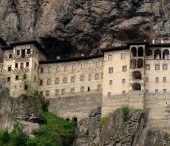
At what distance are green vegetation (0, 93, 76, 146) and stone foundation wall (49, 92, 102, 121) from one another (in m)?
1.93

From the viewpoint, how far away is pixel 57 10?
120875mm

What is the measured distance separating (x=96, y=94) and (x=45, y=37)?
1649 centimetres

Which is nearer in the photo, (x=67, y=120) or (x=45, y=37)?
(x=67, y=120)

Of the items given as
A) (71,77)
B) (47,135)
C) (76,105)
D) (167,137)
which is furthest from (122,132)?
(71,77)

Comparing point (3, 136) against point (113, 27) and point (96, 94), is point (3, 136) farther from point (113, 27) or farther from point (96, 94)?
point (113, 27)

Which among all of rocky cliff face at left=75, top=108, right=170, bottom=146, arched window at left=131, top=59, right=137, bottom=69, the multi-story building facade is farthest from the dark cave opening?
rocky cliff face at left=75, top=108, right=170, bottom=146

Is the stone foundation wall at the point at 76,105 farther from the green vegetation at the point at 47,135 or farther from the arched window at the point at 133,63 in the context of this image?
the arched window at the point at 133,63

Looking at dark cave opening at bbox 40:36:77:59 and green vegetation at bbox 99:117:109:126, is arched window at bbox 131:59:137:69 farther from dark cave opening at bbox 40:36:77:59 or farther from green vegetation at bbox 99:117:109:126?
dark cave opening at bbox 40:36:77:59

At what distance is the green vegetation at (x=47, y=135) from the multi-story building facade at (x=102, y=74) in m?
5.92

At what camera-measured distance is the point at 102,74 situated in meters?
111

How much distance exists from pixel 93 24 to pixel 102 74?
36.3 feet

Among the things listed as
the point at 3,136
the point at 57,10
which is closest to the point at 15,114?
the point at 3,136

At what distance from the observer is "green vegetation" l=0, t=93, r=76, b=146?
102m

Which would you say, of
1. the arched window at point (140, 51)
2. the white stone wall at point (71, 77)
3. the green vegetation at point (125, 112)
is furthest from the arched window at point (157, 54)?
the green vegetation at point (125, 112)
